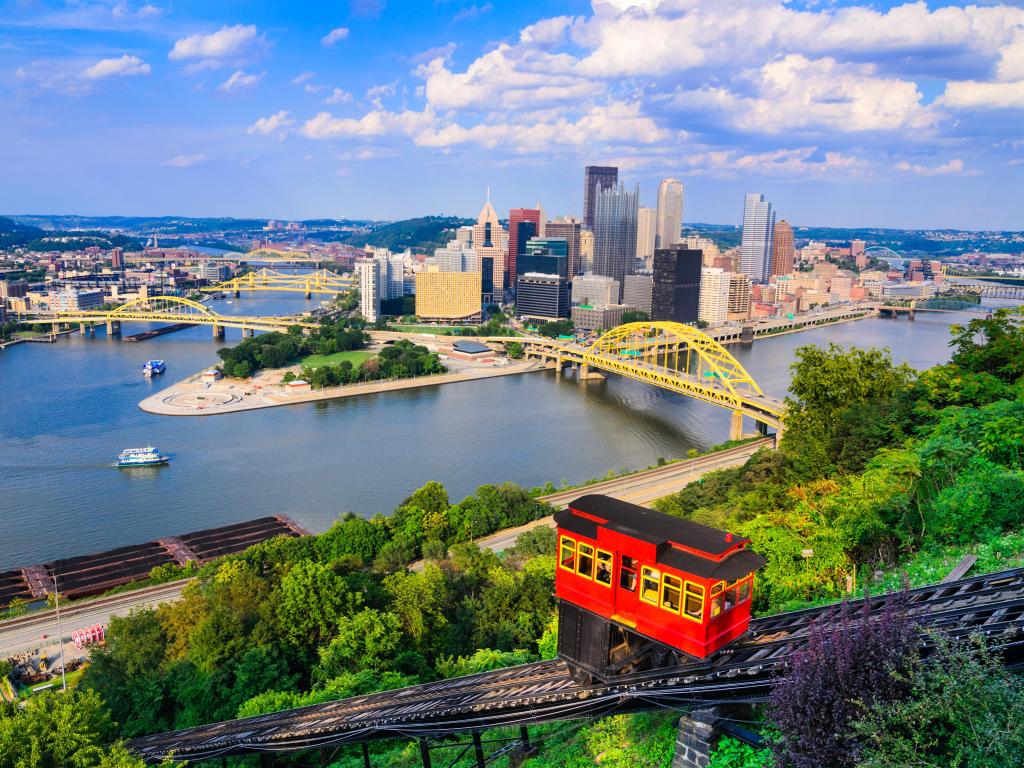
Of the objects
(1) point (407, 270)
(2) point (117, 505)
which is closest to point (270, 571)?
(2) point (117, 505)

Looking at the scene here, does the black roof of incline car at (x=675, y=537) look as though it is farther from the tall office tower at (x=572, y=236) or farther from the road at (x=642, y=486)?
the tall office tower at (x=572, y=236)

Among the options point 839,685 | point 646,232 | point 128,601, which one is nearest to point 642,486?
point 128,601

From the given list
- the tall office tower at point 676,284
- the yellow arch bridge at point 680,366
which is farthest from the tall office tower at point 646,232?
the yellow arch bridge at point 680,366

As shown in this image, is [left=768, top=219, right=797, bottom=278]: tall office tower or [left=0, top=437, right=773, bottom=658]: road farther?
[left=768, top=219, right=797, bottom=278]: tall office tower

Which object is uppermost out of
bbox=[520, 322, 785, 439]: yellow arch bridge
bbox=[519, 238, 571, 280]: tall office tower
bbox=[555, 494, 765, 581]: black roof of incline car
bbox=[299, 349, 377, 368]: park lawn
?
bbox=[519, 238, 571, 280]: tall office tower

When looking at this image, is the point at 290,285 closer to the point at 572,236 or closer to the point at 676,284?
the point at 572,236

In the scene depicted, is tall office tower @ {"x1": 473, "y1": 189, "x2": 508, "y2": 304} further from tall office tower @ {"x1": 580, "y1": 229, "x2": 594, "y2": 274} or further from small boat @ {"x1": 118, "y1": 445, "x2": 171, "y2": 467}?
small boat @ {"x1": 118, "y1": 445, "x2": 171, "y2": 467}

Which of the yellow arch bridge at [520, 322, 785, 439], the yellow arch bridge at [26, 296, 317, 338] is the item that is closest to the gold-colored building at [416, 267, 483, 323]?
the yellow arch bridge at [26, 296, 317, 338]
